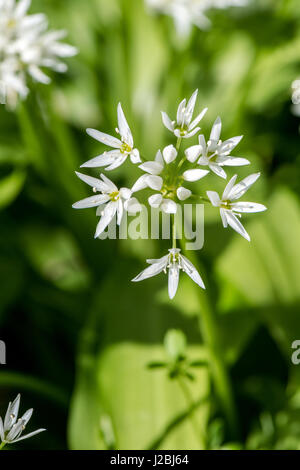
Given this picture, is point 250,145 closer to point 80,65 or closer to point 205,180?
point 205,180

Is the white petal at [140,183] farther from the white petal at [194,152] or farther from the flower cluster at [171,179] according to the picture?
the white petal at [194,152]

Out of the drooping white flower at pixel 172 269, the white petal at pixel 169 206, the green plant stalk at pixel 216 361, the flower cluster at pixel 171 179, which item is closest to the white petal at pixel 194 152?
the flower cluster at pixel 171 179

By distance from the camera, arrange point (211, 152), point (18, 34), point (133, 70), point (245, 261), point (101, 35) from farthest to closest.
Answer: point (101, 35) → point (133, 70) → point (245, 261) → point (18, 34) → point (211, 152)

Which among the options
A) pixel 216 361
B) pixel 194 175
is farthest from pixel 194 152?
pixel 216 361

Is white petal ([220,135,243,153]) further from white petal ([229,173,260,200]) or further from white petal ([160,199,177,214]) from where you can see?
white petal ([160,199,177,214])
